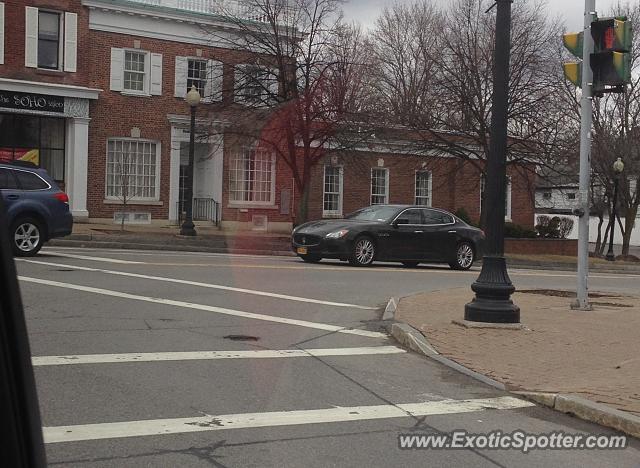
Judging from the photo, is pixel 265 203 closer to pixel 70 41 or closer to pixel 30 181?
pixel 70 41

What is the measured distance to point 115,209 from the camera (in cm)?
2838

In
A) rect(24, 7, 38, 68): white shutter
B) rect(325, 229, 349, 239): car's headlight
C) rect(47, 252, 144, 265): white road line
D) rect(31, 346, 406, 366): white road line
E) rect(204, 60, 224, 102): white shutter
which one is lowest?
rect(31, 346, 406, 366): white road line

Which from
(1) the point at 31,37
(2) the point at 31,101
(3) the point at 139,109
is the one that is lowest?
(2) the point at 31,101

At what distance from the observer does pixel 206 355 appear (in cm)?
742

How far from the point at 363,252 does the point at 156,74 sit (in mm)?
15015

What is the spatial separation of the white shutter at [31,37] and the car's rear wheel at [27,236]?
13.9 metres

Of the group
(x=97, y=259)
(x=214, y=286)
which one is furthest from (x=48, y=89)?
(x=214, y=286)

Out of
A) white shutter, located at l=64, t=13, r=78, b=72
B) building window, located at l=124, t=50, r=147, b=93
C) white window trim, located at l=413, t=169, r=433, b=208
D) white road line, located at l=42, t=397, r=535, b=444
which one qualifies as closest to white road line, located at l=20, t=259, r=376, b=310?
white road line, located at l=42, t=397, r=535, b=444

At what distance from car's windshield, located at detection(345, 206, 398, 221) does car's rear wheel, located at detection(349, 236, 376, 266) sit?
71 centimetres

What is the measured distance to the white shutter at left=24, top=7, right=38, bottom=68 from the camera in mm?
26453

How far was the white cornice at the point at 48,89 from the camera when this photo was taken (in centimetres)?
2583

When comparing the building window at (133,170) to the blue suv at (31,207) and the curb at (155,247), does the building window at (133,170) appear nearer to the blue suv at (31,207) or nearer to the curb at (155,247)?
the curb at (155,247)

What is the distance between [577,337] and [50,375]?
239 inches

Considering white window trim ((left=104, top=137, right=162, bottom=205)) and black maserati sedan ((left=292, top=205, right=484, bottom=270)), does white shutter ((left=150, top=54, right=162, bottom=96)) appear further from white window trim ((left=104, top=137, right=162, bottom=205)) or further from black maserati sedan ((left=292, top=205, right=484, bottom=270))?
black maserati sedan ((left=292, top=205, right=484, bottom=270))
